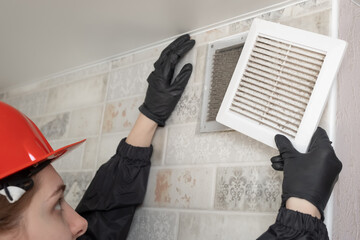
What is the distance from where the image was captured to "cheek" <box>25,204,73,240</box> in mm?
991

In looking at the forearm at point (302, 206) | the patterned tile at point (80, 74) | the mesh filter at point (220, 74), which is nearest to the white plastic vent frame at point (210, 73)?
the mesh filter at point (220, 74)

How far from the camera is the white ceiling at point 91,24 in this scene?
1359 mm

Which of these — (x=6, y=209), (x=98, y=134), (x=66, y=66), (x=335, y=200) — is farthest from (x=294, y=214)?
(x=66, y=66)

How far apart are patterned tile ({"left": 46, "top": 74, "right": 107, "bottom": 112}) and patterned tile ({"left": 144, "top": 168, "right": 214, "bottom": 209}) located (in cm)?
53

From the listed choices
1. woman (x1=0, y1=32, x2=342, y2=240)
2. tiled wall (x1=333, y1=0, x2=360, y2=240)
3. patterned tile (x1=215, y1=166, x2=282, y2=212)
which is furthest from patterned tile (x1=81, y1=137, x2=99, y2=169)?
tiled wall (x1=333, y1=0, x2=360, y2=240)

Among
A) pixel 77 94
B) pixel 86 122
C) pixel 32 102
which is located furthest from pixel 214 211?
pixel 32 102

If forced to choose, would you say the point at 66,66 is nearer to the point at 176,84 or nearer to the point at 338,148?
the point at 176,84

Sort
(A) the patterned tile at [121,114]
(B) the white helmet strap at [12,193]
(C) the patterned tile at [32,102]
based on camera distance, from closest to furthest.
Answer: (B) the white helmet strap at [12,193]
(A) the patterned tile at [121,114]
(C) the patterned tile at [32,102]

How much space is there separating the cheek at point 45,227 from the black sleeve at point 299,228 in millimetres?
557

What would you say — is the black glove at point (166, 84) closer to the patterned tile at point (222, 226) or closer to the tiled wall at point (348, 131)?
the patterned tile at point (222, 226)

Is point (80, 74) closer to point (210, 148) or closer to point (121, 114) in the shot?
point (121, 114)

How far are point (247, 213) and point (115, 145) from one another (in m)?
0.66

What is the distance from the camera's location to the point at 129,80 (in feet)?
5.49

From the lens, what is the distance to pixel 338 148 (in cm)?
109
